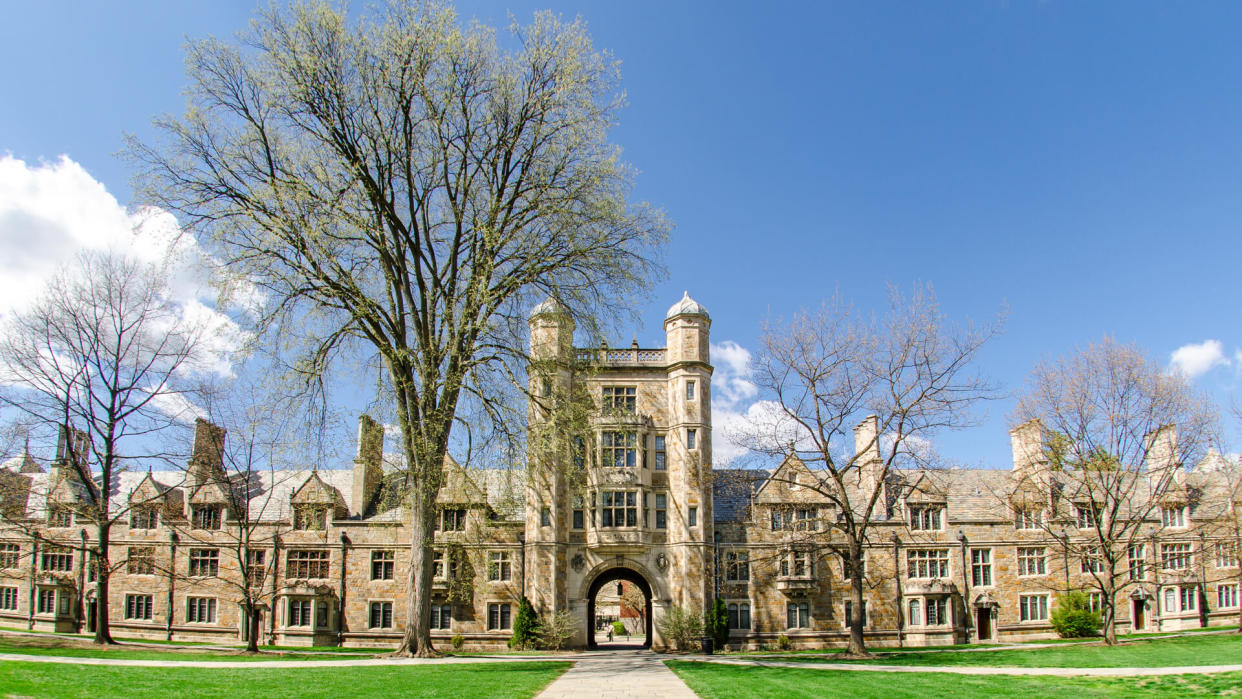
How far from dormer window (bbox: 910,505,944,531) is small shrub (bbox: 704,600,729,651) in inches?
420

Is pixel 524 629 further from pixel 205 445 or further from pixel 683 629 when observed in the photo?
pixel 205 445

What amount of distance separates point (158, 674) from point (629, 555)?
21.2 m

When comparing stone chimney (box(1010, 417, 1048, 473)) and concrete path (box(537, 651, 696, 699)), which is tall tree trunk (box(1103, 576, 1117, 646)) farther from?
concrete path (box(537, 651, 696, 699))

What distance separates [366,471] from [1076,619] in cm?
3381

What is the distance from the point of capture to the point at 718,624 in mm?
33406

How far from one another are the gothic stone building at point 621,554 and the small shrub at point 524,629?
0.78 meters

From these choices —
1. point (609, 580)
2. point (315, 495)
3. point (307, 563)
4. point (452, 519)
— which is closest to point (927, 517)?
point (609, 580)

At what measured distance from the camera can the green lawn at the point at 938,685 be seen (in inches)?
629

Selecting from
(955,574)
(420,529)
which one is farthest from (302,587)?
(955,574)

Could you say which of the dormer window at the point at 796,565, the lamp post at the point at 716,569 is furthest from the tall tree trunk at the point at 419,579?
the dormer window at the point at 796,565

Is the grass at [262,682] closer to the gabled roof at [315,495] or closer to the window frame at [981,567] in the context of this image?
the gabled roof at [315,495]

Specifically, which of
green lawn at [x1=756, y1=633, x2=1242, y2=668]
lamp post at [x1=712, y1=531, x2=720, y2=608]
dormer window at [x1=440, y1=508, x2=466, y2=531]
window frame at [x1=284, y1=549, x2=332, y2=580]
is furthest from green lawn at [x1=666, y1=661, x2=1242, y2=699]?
window frame at [x1=284, y1=549, x2=332, y2=580]

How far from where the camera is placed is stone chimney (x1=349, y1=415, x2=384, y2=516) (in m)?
37.3

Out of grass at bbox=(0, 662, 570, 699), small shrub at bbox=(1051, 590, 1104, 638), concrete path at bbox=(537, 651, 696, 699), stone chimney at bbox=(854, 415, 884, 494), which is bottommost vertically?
small shrub at bbox=(1051, 590, 1104, 638)
